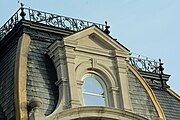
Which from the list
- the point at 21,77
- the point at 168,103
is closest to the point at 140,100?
the point at 168,103

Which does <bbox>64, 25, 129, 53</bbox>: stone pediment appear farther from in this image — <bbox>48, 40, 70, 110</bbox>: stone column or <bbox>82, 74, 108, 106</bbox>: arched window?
<bbox>82, 74, 108, 106</bbox>: arched window

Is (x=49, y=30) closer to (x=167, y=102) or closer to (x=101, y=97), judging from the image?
(x=101, y=97)

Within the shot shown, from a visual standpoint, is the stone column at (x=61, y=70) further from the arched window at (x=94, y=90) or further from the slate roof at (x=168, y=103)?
the slate roof at (x=168, y=103)

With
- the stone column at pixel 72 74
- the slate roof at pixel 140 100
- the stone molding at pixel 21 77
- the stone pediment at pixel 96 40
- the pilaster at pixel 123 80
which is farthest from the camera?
the slate roof at pixel 140 100

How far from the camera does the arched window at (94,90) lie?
95.3 feet

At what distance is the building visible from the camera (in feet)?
90.3

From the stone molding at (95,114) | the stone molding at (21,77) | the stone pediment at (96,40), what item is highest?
the stone pediment at (96,40)

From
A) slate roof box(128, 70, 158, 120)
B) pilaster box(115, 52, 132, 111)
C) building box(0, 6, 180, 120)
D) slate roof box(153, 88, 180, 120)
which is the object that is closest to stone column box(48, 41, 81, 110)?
building box(0, 6, 180, 120)

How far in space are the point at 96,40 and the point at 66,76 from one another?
7.76 ft

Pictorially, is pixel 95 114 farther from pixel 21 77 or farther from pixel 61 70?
pixel 21 77

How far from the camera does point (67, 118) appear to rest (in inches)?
1061

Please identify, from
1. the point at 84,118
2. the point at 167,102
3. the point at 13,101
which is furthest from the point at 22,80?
the point at 167,102

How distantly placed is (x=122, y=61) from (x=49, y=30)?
9.46 feet

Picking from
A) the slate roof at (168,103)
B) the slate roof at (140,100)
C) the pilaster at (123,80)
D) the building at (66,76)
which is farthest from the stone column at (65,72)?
the slate roof at (168,103)
